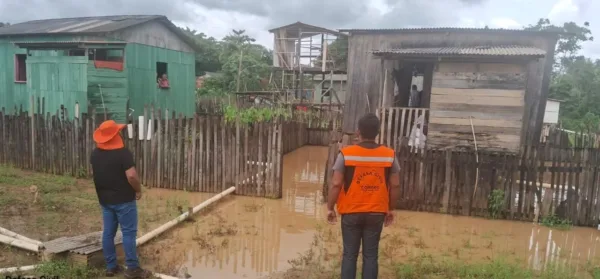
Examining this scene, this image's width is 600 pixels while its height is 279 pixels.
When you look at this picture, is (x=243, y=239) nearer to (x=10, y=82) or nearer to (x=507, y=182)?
(x=507, y=182)

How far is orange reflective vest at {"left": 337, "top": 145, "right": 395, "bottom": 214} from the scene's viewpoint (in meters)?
3.96

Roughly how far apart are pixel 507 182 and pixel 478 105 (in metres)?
2.89

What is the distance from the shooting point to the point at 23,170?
1017cm

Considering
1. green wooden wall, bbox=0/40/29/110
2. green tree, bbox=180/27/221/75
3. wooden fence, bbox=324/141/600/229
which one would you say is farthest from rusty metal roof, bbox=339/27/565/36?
green tree, bbox=180/27/221/75

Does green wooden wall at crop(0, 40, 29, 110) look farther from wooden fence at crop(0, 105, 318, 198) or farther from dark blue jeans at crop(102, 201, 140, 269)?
dark blue jeans at crop(102, 201, 140, 269)

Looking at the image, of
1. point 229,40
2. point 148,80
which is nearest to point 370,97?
point 148,80

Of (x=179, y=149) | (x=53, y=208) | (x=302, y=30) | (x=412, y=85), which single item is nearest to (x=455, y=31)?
(x=412, y=85)

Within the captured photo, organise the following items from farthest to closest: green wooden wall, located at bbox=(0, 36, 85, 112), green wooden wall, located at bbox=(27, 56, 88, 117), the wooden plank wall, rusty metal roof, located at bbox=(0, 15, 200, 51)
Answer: green wooden wall, located at bbox=(0, 36, 85, 112)
rusty metal roof, located at bbox=(0, 15, 200, 51)
green wooden wall, located at bbox=(27, 56, 88, 117)
the wooden plank wall

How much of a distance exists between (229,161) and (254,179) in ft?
1.95

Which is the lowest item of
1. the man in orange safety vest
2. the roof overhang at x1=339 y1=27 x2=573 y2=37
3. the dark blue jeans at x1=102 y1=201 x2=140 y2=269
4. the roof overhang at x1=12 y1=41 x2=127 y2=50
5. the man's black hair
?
the dark blue jeans at x1=102 y1=201 x2=140 y2=269

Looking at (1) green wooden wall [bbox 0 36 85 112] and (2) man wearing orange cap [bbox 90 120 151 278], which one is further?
(1) green wooden wall [bbox 0 36 85 112]

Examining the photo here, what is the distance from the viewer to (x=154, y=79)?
1596 centimetres

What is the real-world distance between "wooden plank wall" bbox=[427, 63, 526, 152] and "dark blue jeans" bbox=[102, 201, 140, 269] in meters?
7.37

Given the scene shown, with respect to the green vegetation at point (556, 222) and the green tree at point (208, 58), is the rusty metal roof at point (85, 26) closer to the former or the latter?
the green vegetation at point (556, 222)
